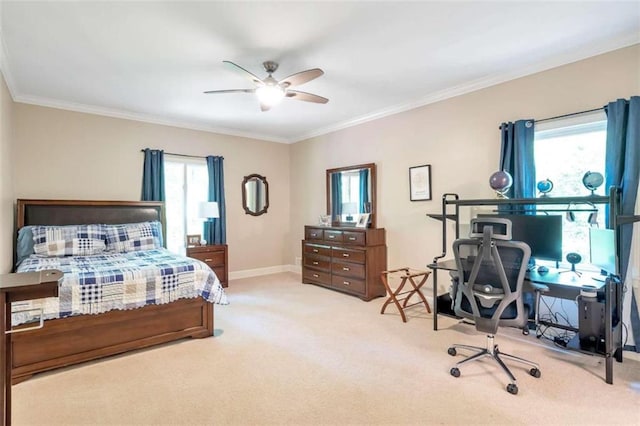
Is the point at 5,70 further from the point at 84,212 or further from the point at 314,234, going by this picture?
the point at 314,234

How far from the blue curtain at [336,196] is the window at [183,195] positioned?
85.8 inches

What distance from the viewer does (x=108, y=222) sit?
4.61 meters

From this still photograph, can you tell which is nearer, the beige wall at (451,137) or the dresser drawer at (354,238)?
the beige wall at (451,137)

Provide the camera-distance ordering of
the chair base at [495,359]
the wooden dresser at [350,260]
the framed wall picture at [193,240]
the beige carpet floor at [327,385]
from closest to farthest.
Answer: the beige carpet floor at [327,385] → the chair base at [495,359] → the wooden dresser at [350,260] → the framed wall picture at [193,240]

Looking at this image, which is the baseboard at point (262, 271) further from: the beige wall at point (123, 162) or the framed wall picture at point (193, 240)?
the framed wall picture at point (193, 240)

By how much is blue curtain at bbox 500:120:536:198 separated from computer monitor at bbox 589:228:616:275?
26.0 inches

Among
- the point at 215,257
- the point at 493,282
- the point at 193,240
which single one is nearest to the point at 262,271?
the point at 215,257

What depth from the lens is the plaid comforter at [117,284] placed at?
8.63 ft

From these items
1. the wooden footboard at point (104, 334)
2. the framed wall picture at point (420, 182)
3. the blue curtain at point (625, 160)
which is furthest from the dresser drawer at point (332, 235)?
the blue curtain at point (625, 160)

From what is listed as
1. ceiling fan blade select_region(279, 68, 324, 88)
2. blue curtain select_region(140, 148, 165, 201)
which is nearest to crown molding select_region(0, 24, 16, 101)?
blue curtain select_region(140, 148, 165, 201)

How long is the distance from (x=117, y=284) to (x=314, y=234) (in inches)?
125

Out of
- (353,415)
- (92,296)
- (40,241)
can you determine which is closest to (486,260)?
(353,415)

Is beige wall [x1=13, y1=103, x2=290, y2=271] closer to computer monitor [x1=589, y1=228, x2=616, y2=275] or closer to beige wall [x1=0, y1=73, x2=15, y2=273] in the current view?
beige wall [x1=0, y1=73, x2=15, y2=273]

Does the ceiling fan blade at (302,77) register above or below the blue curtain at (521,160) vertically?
above
